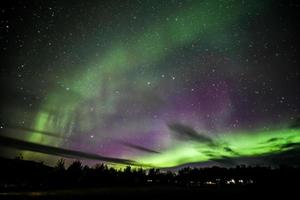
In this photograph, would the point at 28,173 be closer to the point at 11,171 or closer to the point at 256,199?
the point at 11,171

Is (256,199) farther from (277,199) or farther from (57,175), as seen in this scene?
(57,175)

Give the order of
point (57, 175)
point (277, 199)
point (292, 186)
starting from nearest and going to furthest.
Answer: point (277, 199), point (292, 186), point (57, 175)

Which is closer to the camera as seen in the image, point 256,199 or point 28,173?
point 256,199

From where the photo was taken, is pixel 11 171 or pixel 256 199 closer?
pixel 256 199

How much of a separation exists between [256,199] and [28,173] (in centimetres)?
20396

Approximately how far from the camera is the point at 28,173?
19612 centimetres

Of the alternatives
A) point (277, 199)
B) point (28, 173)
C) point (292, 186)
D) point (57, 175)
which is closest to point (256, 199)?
point (277, 199)

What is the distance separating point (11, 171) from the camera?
652ft

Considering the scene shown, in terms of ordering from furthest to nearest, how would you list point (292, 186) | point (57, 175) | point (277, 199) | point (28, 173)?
point (28, 173), point (57, 175), point (292, 186), point (277, 199)

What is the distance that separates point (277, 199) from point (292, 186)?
19058 mm

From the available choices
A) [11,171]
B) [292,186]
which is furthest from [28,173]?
[292,186]

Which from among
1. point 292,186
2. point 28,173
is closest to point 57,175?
point 28,173

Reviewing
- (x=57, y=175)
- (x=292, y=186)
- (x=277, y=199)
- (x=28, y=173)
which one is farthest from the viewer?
(x=28, y=173)

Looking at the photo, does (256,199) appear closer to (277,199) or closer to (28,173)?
(277,199)
